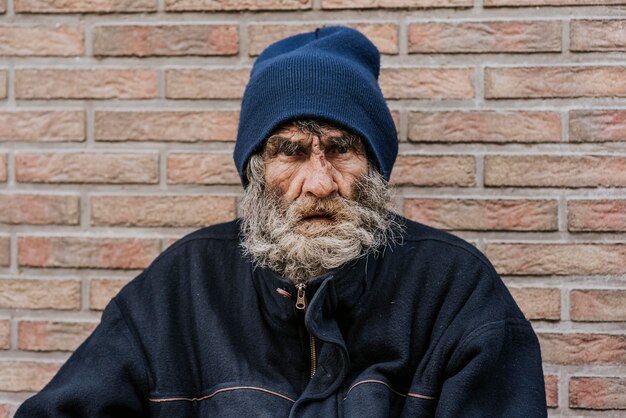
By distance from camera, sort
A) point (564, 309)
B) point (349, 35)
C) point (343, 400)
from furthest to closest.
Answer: point (564, 309), point (349, 35), point (343, 400)

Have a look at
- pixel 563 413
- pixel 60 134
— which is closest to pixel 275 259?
pixel 60 134

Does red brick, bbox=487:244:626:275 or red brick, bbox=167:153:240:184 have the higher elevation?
red brick, bbox=167:153:240:184

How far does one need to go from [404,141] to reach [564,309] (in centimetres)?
77

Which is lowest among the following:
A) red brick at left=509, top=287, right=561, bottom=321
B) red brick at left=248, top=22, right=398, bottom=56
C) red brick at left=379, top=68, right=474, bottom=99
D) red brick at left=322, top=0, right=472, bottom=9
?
red brick at left=509, top=287, right=561, bottom=321

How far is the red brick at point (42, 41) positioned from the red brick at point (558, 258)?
1.56 meters

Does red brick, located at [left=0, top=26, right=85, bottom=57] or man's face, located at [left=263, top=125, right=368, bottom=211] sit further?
red brick, located at [left=0, top=26, right=85, bottom=57]

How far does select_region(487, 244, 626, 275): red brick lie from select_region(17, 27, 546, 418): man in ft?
1.29

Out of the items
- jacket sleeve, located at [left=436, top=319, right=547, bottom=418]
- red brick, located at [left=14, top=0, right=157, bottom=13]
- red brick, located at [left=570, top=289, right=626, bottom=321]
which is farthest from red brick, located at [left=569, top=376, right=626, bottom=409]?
red brick, located at [left=14, top=0, right=157, bottom=13]

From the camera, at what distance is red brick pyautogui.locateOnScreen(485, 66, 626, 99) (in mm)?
2631

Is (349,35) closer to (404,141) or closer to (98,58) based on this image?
(404,141)

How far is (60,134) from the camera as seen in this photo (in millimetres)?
2783

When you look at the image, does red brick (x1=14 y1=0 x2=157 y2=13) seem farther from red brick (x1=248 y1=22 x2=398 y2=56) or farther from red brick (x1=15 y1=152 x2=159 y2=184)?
red brick (x1=15 y1=152 x2=159 y2=184)

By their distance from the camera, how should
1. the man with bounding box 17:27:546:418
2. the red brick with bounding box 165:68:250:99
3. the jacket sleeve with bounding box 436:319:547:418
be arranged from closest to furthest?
1. the jacket sleeve with bounding box 436:319:547:418
2. the man with bounding box 17:27:546:418
3. the red brick with bounding box 165:68:250:99

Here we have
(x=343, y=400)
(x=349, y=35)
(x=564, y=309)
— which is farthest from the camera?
(x=564, y=309)
